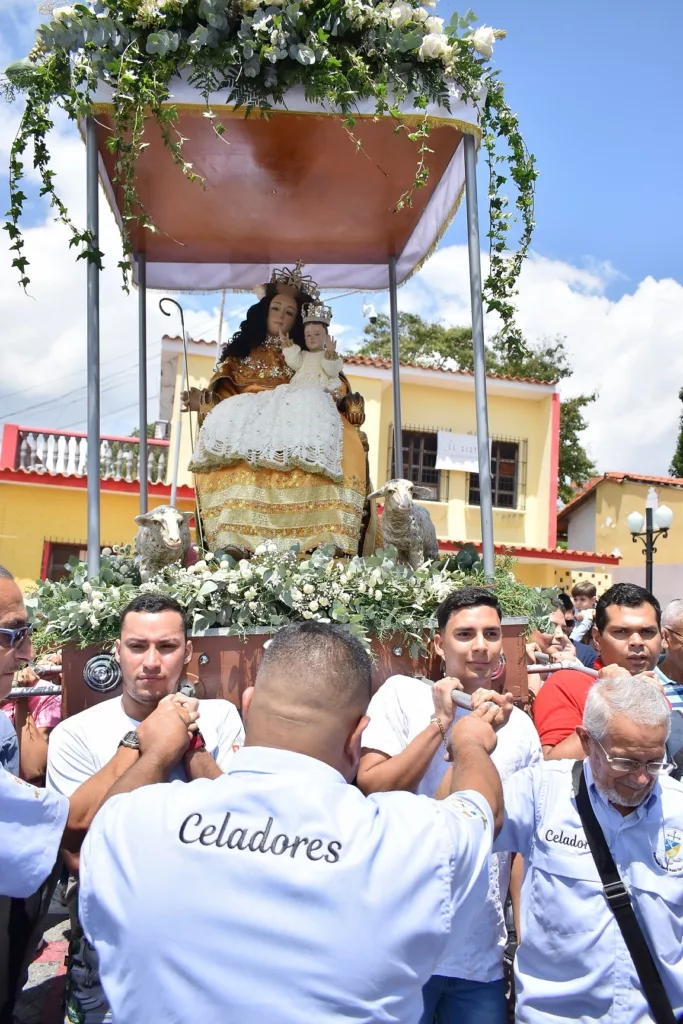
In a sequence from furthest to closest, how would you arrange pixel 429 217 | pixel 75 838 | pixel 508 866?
pixel 429 217 → pixel 508 866 → pixel 75 838

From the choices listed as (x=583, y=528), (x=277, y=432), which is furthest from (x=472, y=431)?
(x=277, y=432)

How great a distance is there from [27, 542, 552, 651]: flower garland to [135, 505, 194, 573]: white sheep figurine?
275 millimetres

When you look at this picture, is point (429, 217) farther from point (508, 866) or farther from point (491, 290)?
point (508, 866)

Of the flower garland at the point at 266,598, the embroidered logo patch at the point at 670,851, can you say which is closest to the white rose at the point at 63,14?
the flower garland at the point at 266,598

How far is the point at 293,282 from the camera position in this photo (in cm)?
620

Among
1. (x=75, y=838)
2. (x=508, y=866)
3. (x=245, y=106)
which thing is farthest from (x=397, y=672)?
(x=245, y=106)

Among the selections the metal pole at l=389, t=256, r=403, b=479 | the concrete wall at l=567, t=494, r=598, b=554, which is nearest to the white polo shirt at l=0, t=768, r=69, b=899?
the metal pole at l=389, t=256, r=403, b=479

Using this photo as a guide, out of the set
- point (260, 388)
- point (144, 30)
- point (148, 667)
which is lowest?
point (148, 667)

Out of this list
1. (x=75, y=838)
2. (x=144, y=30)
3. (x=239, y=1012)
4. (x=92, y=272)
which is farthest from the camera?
(x=92, y=272)

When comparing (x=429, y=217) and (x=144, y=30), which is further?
(x=429, y=217)

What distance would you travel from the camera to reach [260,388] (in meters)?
5.92

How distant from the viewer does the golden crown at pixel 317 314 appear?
5.96 metres

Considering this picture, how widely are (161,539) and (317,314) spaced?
214 centimetres

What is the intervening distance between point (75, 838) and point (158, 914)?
70 centimetres
